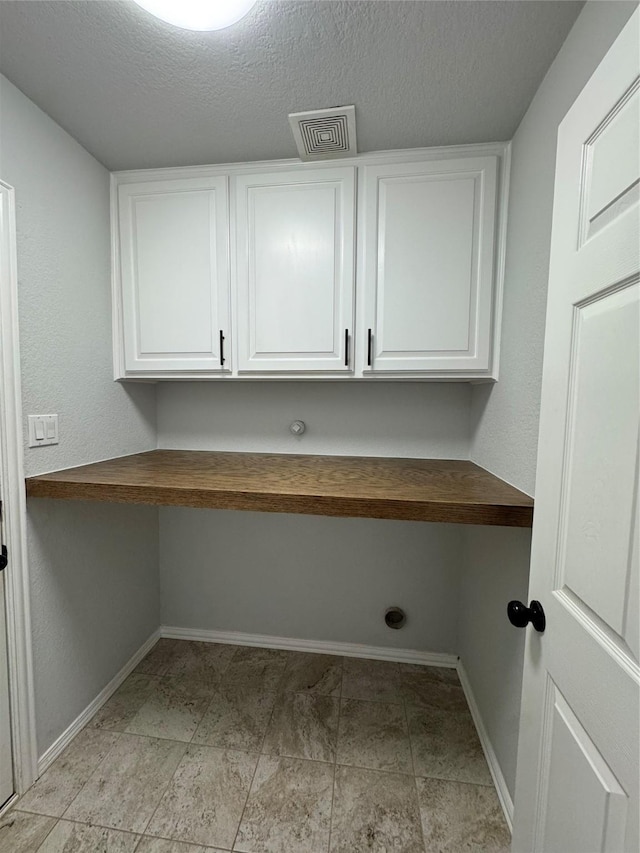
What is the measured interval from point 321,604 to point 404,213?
77.4 inches

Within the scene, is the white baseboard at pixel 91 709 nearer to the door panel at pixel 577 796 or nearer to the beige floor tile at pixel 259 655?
the beige floor tile at pixel 259 655

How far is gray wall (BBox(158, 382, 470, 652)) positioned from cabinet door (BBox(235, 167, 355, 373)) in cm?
33

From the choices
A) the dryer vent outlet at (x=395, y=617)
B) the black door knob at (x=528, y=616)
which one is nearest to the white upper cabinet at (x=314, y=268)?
the black door knob at (x=528, y=616)

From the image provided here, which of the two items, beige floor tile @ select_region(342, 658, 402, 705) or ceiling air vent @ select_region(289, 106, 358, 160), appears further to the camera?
beige floor tile @ select_region(342, 658, 402, 705)

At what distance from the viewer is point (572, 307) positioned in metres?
0.70

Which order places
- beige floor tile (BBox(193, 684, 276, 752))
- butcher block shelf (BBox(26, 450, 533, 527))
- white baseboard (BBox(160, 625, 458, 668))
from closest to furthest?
butcher block shelf (BBox(26, 450, 533, 527)) → beige floor tile (BBox(193, 684, 276, 752)) → white baseboard (BBox(160, 625, 458, 668))

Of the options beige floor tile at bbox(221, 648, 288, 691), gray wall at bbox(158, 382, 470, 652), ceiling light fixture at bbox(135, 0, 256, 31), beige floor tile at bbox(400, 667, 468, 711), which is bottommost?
beige floor tile at bbox(221, 648, 288, 691)

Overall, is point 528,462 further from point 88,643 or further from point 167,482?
point 88,643

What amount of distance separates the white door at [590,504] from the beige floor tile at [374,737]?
637 mm

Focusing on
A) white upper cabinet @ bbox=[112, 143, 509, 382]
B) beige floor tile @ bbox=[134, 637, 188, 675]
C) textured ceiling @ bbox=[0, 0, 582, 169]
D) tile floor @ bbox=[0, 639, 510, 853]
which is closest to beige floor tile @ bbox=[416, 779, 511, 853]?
tile floor @ bbox=[0, 639, 510, 853]

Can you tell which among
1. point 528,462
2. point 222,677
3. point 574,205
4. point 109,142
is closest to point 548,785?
point 528,462

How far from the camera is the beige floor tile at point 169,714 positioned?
4.74 ft

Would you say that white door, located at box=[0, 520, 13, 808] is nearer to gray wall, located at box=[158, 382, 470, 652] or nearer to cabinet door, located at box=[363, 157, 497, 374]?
gray wall, located at box=[158, 382, 470, 652]

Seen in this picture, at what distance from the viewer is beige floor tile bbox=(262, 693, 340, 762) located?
1.37 meters
